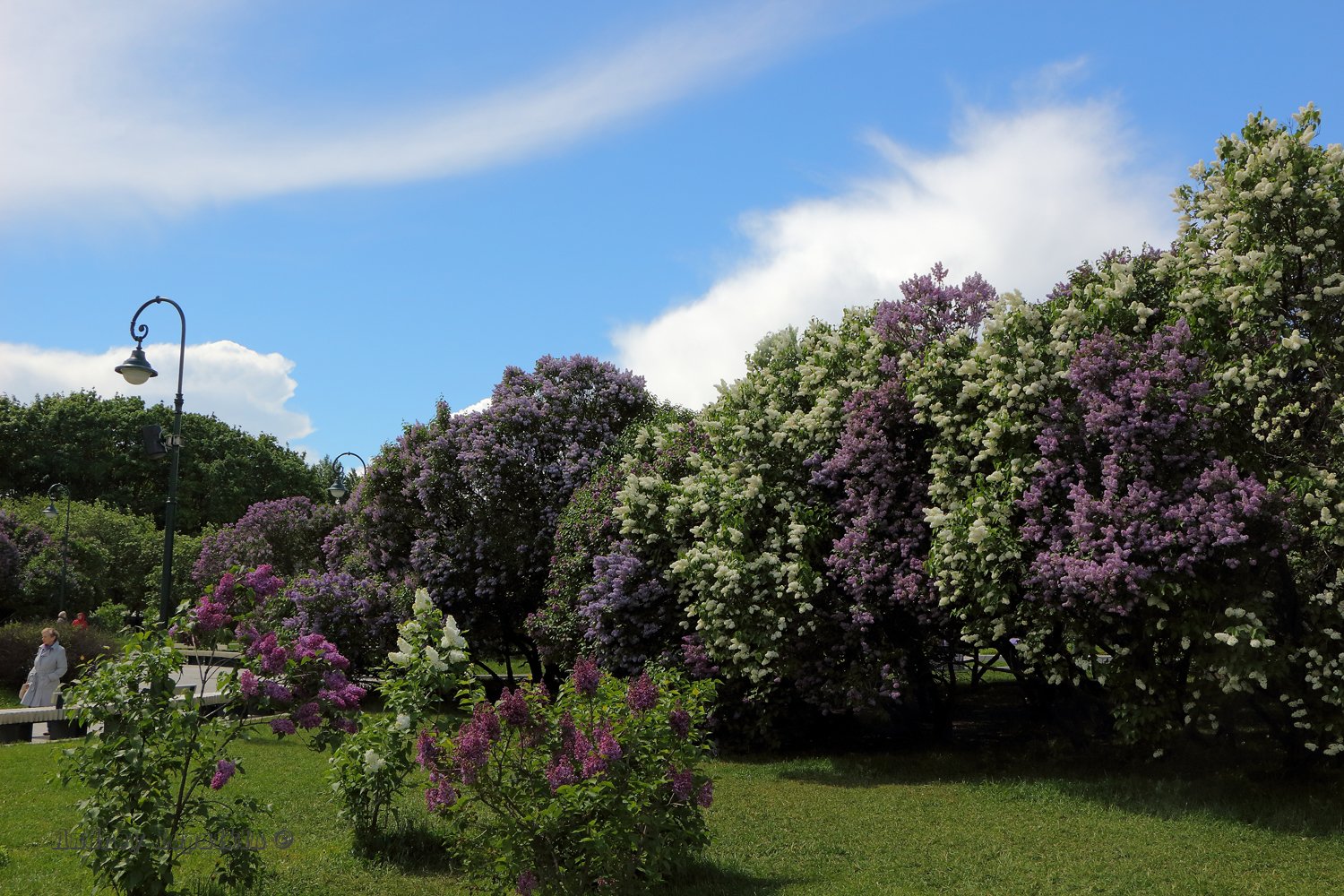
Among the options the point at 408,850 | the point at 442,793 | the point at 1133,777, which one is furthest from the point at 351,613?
the point at 442,793

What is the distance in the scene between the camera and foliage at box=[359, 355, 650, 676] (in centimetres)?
2156

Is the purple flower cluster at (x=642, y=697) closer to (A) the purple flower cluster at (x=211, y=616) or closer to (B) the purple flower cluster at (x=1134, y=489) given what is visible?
(A) the purple flower cluster at (x=211, y=616)

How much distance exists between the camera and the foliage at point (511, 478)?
21562 mm

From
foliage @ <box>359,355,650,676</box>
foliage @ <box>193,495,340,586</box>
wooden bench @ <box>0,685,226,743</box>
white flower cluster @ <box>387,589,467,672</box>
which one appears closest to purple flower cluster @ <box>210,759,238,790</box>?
white flower cluster @ <box>387,589,467,672</box>

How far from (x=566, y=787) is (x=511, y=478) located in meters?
15.4

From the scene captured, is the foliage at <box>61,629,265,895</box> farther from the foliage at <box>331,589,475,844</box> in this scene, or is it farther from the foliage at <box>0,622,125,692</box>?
the foliage at <box>0,622,125,692</box>

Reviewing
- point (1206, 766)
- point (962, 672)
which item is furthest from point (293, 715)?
point (962, 672)

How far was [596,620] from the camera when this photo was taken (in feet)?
53.9

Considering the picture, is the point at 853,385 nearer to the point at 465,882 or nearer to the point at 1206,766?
the point at 1206,766

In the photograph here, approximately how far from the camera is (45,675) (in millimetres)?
18031

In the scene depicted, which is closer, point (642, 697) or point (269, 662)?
point (642, 697)

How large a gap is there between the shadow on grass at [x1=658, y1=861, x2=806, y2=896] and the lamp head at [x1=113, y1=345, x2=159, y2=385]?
33.7 feet

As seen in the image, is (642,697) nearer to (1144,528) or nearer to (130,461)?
(1144,528)

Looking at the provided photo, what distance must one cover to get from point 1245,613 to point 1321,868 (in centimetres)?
236
